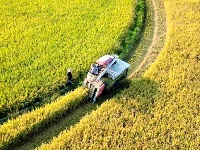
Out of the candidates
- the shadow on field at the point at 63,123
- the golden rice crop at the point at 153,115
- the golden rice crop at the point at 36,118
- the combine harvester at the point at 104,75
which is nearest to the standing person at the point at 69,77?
the golden rice crop at the point at 36,118

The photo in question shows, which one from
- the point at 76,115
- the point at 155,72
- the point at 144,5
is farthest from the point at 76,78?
the point at 144,5

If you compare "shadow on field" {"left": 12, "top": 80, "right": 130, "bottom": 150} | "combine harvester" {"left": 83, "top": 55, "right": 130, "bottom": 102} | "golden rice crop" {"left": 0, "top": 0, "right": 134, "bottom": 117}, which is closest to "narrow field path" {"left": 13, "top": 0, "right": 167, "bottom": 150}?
"shadow on field" {"left": 12, "top": 80, "right": 130, "bottom": 150}

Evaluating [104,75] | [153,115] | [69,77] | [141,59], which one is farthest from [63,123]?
[141,59]

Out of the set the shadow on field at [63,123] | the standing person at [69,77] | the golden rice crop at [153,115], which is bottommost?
the shadow on field at [63,123]

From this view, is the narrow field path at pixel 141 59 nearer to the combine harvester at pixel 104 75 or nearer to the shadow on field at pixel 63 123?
the shadow on field at pixel 63 123

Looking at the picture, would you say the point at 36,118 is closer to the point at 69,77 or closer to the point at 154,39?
the point at 69,77
